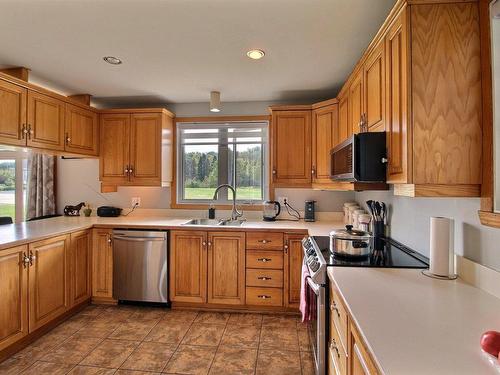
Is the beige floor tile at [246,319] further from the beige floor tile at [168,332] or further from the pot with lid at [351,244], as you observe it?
the pot with lid at [351,244]

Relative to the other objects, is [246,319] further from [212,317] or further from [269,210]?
[269,210]

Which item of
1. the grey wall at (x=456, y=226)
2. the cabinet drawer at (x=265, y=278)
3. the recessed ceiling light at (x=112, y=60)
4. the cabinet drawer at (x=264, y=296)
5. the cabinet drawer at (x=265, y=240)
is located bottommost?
the cabinet drawer at (x=264, y=296)

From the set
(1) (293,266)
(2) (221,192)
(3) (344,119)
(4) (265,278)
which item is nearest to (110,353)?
(4) (265,278)

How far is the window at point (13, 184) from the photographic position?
3645 mm

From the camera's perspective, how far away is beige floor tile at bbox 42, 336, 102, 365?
2047 mm

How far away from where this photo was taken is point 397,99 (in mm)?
1287

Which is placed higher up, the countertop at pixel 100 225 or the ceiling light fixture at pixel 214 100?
the ceiling light fixture at pixel 214 100

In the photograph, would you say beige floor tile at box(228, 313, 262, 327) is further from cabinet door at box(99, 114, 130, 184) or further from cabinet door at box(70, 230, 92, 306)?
cabinet door at box(99, 114, 130, 184)

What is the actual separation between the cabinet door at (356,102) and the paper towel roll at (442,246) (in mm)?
832

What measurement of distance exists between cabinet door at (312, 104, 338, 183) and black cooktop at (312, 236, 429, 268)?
93 cm

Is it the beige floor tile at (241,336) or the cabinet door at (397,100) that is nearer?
the cabinet door at (397,100)

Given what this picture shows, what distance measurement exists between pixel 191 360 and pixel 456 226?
1.95 meters

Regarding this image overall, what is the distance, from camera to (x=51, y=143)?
2.67 metres

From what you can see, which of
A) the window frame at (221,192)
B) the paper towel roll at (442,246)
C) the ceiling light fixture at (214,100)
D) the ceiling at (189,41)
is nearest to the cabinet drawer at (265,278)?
the window frame at (221,192)
